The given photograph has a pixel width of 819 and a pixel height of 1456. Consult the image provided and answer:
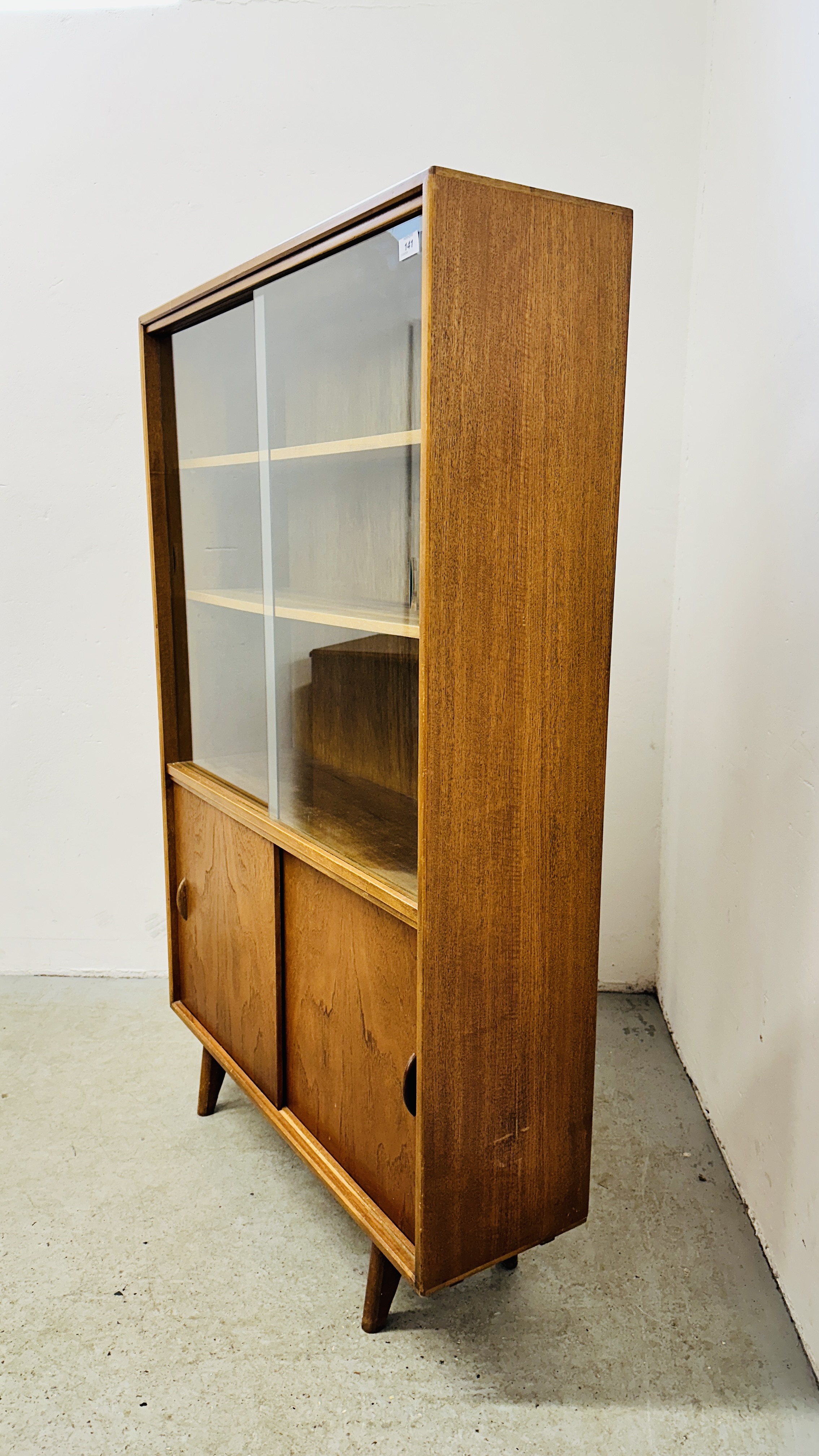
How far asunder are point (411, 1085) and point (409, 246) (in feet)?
3.51

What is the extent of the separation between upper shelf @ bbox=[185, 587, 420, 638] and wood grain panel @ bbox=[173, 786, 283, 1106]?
39cm

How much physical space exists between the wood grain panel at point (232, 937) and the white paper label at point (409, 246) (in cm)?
92

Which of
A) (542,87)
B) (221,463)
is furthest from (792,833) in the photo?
(542,87)

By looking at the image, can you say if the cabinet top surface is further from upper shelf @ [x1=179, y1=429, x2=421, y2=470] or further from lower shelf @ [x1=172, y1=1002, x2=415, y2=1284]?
lower shelf @ [x1=172, y1=1002, x2=415, y2=1284]

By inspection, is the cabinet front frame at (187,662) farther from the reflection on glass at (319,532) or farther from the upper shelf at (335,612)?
the upper shelf at (335,612)

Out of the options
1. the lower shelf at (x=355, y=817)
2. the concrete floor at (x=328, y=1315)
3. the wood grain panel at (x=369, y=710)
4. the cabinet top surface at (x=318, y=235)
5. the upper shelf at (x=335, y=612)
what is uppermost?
the cabinet top surface at (x=318, y=235)

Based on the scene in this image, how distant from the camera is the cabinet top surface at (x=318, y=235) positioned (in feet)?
3.48

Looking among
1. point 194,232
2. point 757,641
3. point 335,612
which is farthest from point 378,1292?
point 194,232

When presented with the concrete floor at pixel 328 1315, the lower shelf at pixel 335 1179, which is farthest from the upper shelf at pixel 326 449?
the concrete floor at pixel 328 1315

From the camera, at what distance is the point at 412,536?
1.28 m

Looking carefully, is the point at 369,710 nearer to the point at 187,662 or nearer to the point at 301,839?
the point at 301,839

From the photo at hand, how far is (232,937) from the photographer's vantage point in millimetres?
1804

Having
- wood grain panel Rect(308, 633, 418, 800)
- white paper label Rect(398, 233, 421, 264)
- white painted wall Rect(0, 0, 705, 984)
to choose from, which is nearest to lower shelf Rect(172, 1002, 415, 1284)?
wood grain panel Rect(308, 633, 418, 800)

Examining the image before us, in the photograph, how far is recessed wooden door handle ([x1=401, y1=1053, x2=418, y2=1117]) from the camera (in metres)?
Result: 1.29
